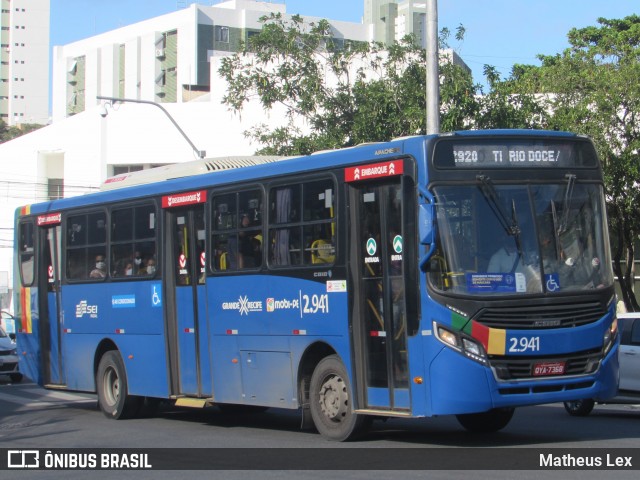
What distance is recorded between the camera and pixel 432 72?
17641mm

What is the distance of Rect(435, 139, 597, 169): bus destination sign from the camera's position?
36.3 ft

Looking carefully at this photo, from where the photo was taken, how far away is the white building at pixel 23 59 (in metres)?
160

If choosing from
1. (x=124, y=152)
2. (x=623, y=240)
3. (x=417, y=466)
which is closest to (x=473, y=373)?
(x=417, y=466)

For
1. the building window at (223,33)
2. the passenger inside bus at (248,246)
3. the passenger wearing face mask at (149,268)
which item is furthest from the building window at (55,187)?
the passenger inside bus at (248,246)

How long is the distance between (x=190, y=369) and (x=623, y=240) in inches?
688

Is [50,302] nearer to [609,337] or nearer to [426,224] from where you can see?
[426,224]

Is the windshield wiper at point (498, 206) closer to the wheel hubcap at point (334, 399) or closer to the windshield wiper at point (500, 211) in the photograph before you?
the windshield wiper at point (500, 211)

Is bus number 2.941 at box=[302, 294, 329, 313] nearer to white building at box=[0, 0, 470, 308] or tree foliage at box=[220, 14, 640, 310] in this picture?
tree foliage at box=[220, 14, 640, 310]

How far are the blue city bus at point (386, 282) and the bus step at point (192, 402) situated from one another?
0.03 m

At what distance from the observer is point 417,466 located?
10.1 meters

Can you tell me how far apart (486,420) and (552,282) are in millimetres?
2718

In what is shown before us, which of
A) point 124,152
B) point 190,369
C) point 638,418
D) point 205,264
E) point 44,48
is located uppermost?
point 44,48

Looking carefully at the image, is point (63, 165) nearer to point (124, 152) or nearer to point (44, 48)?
point (124, 152)

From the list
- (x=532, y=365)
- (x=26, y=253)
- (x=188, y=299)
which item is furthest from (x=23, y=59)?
(x=532, y=365)
